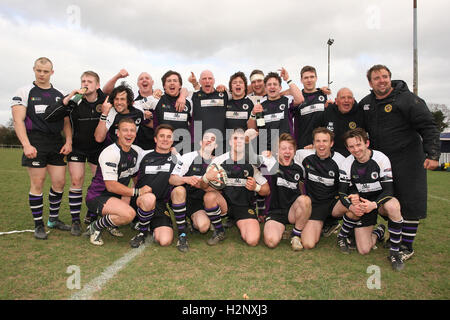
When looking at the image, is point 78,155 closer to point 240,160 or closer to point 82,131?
point 82,131

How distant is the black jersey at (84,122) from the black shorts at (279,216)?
2.92m

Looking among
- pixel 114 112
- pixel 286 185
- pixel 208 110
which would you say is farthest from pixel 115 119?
pixel 286 185

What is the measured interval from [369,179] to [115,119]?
3.66 meters

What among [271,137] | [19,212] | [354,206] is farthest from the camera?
[19,212]

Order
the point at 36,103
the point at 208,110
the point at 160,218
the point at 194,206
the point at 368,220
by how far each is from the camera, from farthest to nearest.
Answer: the point at 208,110, the point at 194,206, the point at 160,218, the point at 36,103, the point at 368,220

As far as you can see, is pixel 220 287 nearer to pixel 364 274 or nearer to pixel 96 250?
pixel 364 274

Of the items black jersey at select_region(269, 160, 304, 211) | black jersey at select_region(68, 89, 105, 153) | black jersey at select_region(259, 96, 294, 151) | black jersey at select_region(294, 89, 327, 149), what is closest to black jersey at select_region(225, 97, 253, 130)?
black jersey at select_region(259, 96, 294, 151)

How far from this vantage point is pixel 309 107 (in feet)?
16.7

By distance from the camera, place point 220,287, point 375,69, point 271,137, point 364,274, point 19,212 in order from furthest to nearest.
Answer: point 19,212 → point 271,137 → point 375,69 → point 364,274 → point 220,287

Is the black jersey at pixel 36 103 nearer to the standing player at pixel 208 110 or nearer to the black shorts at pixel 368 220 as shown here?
the standing player at pixel 208 110

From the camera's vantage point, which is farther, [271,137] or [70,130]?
[271,137]
